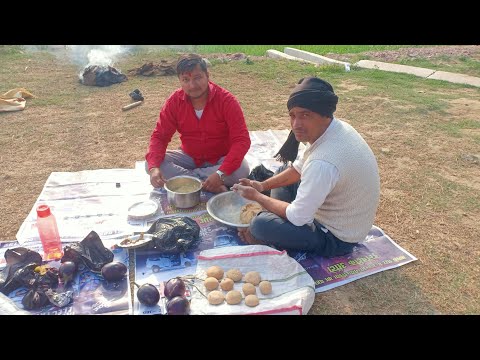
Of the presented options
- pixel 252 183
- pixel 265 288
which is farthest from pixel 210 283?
pixel 252 183

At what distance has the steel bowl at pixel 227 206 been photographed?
3473 millimetres

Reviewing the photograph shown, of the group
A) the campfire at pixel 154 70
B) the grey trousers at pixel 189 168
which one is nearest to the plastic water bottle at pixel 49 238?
the grey trousers at pixel 189 168

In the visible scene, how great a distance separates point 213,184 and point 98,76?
5.40 metres

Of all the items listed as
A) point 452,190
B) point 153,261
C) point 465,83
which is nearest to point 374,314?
point 153,261

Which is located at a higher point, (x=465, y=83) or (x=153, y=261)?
(x=465, y=83)

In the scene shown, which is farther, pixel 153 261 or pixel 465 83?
pixel 465 83

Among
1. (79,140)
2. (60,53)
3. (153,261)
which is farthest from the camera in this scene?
(60,53)

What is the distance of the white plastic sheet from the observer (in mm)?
2508

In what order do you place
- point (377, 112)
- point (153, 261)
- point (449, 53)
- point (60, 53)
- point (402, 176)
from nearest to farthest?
point (153, 261)
point (402, 176)
point (377, 112)
point (449, 53)
point (60, 53)

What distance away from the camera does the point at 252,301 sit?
2.53m

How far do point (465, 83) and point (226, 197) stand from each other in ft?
21.0

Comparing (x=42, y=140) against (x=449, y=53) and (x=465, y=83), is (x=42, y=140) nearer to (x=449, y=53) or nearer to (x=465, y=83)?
(x=465, y=83)

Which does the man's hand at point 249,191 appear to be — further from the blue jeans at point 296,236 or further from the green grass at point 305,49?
the green grass at point 305,49

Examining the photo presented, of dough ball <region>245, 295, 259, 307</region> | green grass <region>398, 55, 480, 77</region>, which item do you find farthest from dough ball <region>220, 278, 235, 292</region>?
green grass <region>398, 55, 480, 77</region>
